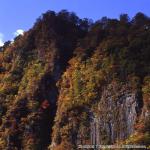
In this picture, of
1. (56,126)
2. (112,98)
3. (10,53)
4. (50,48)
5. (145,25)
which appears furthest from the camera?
(10,53)

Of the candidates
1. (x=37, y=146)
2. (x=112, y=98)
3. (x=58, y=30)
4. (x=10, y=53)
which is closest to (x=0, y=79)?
(x=10, y=53)

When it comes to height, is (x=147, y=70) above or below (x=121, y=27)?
below


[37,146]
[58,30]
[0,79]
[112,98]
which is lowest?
[37,146]

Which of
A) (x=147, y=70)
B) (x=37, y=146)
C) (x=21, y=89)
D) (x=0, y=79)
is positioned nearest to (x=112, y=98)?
(x=147, y=70)

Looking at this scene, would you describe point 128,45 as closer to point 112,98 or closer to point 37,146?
point 112,98

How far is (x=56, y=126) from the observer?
105 meters

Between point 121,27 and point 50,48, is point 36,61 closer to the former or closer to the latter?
point 50,48

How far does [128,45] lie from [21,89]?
24482 millimetres

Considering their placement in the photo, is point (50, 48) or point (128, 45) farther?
point (50, 48)

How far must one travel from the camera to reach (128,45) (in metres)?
106

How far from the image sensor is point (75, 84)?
108m

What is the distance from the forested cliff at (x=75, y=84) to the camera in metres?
94.9

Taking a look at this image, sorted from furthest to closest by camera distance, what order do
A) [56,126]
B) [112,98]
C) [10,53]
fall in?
[10,53]
[56,126]
[112,98]

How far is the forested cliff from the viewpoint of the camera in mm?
94875
